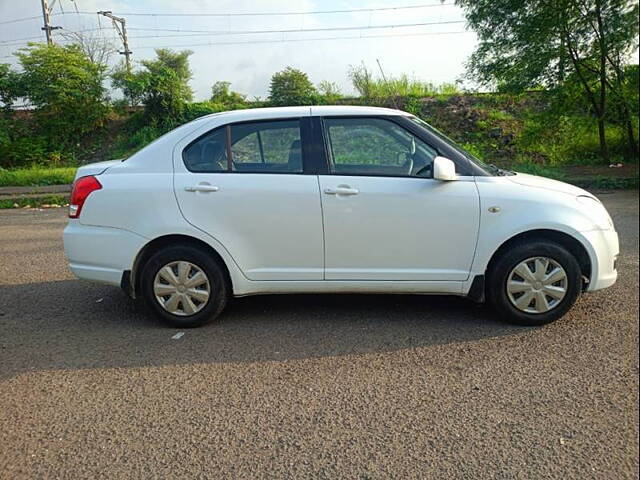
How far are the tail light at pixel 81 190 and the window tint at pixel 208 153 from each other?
0.75 m

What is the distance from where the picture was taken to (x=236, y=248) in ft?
12.9

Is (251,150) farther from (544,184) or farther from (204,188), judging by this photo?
(544,184)

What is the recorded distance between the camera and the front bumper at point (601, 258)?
3746 millimetres

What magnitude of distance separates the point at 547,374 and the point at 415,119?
2.21m

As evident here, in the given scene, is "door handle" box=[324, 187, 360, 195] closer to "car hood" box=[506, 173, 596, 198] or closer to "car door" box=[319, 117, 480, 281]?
"car door" box=[319, 117, 480, 281]

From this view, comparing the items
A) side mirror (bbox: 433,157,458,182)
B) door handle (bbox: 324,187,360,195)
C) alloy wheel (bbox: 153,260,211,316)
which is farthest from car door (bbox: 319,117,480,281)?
alloy wheel (bbox: 153,260,211,316)

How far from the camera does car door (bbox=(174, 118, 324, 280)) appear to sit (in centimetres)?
386

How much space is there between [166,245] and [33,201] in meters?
9.38

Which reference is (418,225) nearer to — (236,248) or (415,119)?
(415,119)

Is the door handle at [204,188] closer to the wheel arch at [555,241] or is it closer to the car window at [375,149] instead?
the car window at [375,149]

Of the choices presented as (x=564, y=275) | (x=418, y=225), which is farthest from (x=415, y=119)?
(x=564, y=275)

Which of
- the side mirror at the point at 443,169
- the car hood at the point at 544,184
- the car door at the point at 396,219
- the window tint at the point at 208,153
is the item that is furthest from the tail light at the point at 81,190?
the car hood at the point at 544,184

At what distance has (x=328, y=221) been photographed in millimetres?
3842

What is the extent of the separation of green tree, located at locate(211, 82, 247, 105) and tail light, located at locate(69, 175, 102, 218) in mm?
18598
